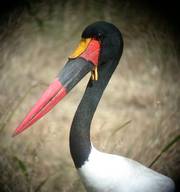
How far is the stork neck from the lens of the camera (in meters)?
1.60

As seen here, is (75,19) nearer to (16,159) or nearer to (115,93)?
(115,93)

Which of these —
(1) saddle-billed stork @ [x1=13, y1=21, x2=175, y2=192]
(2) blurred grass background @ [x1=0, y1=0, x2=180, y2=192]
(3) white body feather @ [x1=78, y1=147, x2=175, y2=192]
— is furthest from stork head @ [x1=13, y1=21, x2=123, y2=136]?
(2) blurred grass background @ [x1=0, y1=0, x2=180, y2=192]

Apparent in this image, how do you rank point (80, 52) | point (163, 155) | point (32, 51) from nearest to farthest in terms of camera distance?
point (80, 52) < point (163, 155) < point (32, 51)

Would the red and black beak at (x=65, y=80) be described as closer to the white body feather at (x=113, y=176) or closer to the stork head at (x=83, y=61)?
the stork head at (x=83, y=61)

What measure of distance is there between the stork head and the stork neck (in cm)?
5

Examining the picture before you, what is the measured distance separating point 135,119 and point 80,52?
2.73ft

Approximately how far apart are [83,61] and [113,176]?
0.43 m

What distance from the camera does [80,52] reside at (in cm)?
156

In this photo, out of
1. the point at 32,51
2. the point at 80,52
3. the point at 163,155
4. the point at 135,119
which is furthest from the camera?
the point at 32,51

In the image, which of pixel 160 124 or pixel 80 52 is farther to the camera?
pixel 160 124

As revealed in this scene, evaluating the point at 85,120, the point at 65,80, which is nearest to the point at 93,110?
the point at 85,120

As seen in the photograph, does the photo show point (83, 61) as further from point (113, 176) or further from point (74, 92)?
point (74, 92)

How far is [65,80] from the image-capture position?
1.53 m

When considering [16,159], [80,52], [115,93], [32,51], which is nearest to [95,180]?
[80,52]
